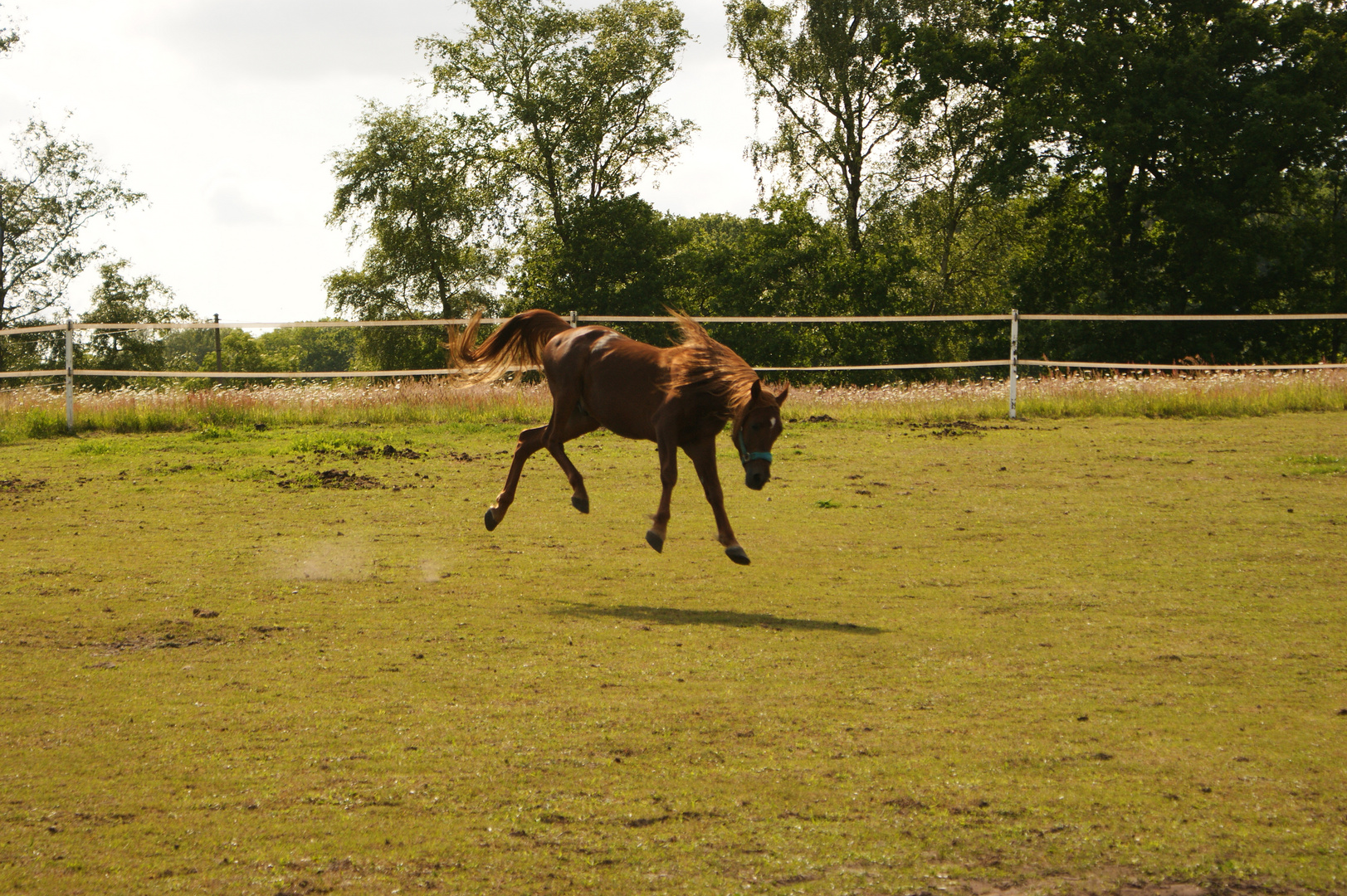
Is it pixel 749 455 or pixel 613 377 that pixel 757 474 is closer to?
pixel 749 455

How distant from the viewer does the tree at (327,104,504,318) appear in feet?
134

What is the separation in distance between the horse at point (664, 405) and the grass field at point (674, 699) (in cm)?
70

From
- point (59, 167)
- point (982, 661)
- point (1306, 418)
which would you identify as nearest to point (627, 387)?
point (982, 661)

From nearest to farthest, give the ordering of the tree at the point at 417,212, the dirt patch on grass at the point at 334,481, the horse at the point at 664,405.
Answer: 1. the horse at the point at 664,405
2. the dirt patch on grass at the point at 334,481
3. the tree at the point at 417,212

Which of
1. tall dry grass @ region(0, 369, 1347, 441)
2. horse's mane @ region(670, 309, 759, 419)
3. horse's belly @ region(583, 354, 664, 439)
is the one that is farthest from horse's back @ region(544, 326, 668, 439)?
tall dry grass @ region(0, 369, 1347, 441)

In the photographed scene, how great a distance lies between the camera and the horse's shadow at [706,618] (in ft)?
19.2

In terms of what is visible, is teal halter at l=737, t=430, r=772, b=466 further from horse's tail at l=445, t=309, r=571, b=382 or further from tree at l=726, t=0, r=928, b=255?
tree at l=726, t=0, r=928, b=255

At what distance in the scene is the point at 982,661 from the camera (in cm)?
518

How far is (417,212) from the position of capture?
4125 cm

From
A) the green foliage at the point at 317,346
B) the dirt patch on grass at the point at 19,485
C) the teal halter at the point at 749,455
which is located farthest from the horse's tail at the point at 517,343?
the green foliage at the point at 317,346

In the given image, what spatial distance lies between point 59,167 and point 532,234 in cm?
1673

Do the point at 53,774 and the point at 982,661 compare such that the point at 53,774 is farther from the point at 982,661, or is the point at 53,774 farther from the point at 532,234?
the point at 532,234

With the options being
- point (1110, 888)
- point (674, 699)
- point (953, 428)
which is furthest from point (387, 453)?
point (1110, 888)

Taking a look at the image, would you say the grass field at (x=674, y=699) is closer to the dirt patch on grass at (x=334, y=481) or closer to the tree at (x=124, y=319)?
the dirt patch on grass at (x=334, y=481)
